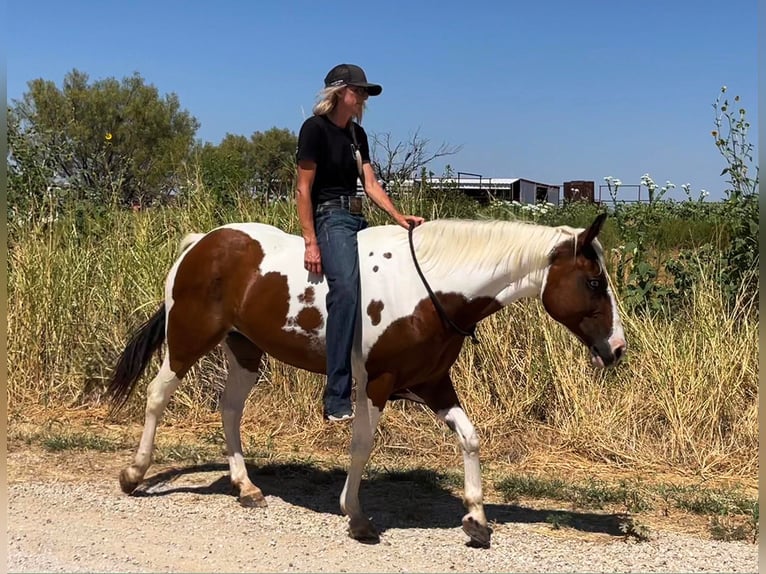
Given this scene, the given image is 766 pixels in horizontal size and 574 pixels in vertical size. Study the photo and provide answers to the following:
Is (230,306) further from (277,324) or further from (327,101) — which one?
(327,101)

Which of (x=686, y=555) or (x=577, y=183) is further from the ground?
(x=577, y=183)

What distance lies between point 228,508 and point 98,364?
342cm

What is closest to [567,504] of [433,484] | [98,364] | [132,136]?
[433,484]

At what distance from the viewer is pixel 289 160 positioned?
8.66 metres

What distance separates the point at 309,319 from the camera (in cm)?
454

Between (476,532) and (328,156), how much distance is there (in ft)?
7.59

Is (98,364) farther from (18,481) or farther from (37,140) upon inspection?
(37,140)

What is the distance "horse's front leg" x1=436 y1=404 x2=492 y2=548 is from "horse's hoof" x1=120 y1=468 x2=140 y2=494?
88.1 inches

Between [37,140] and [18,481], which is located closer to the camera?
[18,481]

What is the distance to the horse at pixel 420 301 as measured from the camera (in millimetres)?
4125

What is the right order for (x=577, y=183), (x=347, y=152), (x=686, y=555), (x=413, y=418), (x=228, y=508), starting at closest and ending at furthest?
(x=686, y=555), (x=347, y=152), (x=228, y=508), (x=413, y=418), (x=577, y=183)

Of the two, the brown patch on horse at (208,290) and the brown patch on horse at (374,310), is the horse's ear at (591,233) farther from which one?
the brown patch on horse at (208,290)

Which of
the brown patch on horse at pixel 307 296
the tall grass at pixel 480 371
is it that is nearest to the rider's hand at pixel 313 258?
the brown patch on horse at pixel 307 296

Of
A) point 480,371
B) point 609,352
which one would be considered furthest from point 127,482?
point 609,352
